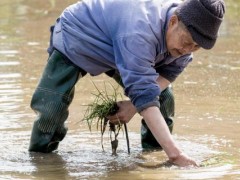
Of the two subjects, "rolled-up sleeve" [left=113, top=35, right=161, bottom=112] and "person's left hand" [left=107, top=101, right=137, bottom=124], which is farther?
"person's left hand" [left=107, top=101, right=137, bottom=124]

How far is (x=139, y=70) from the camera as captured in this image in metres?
4.55

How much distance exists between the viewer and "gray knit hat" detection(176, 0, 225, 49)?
4.57 m

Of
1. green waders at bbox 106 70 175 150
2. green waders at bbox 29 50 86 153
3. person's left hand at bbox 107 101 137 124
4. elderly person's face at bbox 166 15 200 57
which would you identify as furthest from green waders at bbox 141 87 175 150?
elderly person's face at bbox 166 15 200 57

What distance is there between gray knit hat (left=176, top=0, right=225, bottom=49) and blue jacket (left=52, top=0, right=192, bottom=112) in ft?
0.62

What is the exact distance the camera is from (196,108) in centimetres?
672

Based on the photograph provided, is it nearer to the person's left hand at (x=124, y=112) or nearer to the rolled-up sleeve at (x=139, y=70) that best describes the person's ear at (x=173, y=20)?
the rolled-up sleeve at (x=139, y=70)

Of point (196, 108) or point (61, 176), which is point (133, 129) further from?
point (61, 176)

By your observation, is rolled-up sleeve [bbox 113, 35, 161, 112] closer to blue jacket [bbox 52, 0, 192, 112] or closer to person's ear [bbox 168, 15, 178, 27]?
blue jacket [bbox 52, 0, 192, 112]

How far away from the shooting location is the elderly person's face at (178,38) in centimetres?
464

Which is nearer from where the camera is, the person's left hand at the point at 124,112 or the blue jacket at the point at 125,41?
the blue jacket at the point at 125,41

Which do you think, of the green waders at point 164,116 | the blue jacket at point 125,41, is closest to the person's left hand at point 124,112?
the blue jacket at point 125,41

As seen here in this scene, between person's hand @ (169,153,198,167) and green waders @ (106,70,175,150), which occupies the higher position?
green waders @ (106,70,175,150)

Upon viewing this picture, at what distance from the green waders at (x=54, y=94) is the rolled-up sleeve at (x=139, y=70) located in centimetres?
62

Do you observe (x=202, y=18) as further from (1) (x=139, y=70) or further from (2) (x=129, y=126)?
(2) (x=129, y=126)
